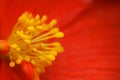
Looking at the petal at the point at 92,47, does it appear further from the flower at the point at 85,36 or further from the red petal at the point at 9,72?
the red petal at the point at 9,72

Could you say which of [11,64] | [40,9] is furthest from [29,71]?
[40,9]

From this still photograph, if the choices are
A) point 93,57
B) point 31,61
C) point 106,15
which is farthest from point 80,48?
point 31,61

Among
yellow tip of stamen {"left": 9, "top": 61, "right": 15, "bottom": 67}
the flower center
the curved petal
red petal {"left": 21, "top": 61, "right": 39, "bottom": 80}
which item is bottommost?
red petal {"left": 21, "top": 61, "right": 39, "bottom": 80}

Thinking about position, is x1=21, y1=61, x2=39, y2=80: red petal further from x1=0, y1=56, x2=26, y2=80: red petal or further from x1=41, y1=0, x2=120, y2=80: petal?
x1=41, y1=0, x2=120, y2=80: petal

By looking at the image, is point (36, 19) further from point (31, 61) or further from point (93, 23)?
point (93, 23)

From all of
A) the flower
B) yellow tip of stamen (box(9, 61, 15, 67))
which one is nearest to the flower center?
yellow tip of stamen (box(9, 61, 15, 67))
